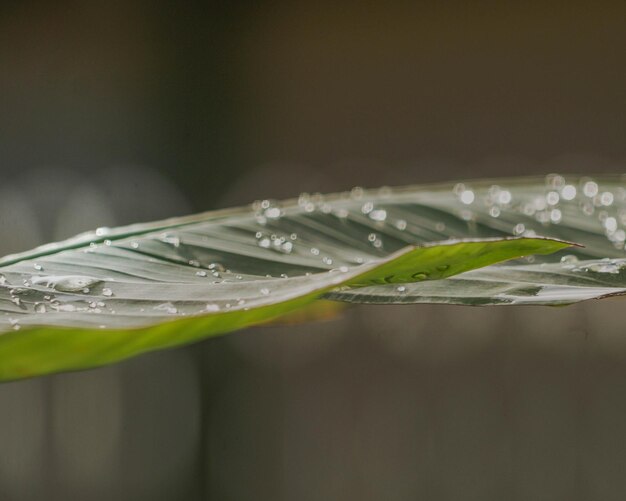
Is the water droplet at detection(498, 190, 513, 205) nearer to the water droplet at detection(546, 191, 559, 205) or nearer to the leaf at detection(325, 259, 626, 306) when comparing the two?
the water droplet at detection(546, 191, 559, 205)

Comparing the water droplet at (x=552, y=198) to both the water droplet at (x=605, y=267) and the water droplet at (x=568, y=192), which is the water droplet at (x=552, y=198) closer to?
the water droplet at (x=568, y=192)

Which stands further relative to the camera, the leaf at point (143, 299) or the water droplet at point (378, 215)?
the water droplet at point (378, 215)

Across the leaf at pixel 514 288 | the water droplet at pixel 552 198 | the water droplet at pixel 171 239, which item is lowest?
the leaf at pixel 514 288

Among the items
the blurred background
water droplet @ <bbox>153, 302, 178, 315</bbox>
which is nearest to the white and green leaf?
water droplet @ <bbox>153, 302, 178, 315</bbox>

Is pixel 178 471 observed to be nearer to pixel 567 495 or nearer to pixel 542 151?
pixel 567 495

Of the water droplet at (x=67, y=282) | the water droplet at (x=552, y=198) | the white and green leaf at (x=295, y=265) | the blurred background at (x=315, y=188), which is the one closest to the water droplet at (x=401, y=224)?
the white and green leaf at (x=295, y=265)

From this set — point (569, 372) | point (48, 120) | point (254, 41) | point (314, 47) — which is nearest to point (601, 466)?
point (569, 372)
